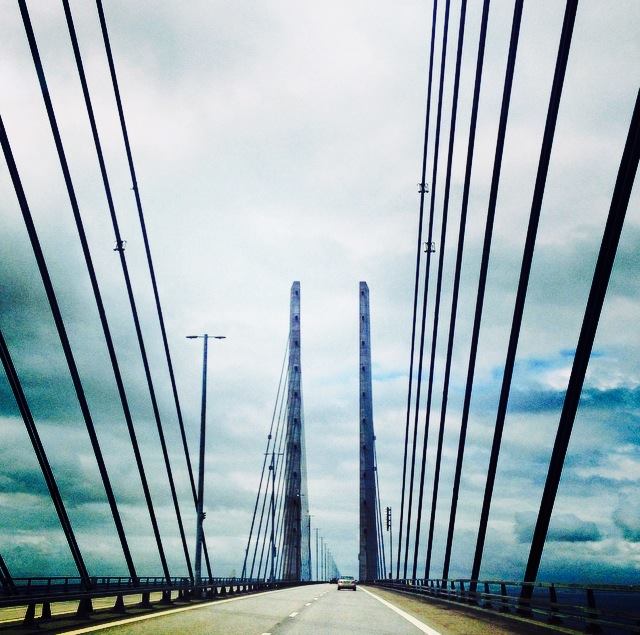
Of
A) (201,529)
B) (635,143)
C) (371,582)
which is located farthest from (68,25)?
(371,582)

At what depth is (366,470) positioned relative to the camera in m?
62.2

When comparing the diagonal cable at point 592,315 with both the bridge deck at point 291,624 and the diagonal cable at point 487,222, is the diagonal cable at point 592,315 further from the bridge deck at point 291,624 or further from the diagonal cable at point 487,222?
the diagonal cable at point 487,222

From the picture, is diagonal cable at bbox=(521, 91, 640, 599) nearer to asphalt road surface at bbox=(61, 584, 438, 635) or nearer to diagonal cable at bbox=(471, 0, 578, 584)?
diagonal cable at bbox=(471, 0, 578, 584)

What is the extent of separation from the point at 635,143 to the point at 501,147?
6037 millimetres

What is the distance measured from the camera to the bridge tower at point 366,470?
6084 cm

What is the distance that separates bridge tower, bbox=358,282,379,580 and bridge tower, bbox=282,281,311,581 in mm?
9125

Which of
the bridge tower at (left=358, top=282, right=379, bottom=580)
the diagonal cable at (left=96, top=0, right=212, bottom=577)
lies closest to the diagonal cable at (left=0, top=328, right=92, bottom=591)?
the diagonal cable at (left=96, top=0, right=212, bottom=577)

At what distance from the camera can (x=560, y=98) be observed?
13273 millimetres

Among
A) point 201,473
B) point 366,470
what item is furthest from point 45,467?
point 366,470

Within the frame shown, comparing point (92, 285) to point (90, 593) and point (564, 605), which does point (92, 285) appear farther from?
point (564, 605)

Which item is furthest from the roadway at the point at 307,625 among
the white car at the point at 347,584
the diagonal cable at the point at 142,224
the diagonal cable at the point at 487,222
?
the white car at the point at 347,584

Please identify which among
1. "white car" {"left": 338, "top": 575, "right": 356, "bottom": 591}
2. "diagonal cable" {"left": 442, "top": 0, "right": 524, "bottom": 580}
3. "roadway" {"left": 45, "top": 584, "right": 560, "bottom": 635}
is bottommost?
"roadway" {"left": 45, "top": 584, "right": 560, "bottom": 635}

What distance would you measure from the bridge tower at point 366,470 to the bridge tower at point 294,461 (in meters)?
9.12

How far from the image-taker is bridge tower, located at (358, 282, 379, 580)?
6084 centimetres
